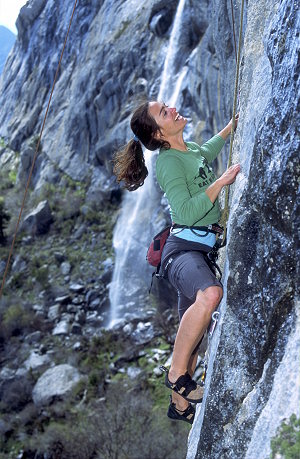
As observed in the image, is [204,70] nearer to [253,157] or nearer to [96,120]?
[253,157]

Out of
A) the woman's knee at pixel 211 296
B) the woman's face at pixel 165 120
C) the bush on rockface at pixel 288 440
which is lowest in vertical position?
the bush on rockface at pixel 288 440

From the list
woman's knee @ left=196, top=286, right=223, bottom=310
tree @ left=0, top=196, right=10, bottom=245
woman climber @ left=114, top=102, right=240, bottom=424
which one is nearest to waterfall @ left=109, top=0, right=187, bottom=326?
tree @ left=0, top=196, right=10, bottom=245

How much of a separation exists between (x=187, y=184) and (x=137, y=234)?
21351mm

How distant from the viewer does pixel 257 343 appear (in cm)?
265

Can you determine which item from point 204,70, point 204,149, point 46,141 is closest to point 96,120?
point 46,141

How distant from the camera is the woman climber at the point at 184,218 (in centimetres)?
312

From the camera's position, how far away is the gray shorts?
314 centimetres

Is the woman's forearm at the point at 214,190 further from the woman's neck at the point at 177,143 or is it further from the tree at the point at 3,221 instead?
the tree at the point at 3,221

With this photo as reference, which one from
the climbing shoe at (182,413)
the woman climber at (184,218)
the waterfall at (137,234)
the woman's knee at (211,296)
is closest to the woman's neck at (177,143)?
the woman climber at (184,218)

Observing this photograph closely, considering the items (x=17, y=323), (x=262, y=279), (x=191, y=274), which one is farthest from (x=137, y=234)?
(x=262, y=279)

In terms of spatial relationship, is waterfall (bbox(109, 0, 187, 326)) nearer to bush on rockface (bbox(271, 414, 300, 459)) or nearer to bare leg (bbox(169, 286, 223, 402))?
bare leg (bbox(169, 286, 223, 402))

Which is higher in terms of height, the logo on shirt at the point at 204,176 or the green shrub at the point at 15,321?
the logo on shirt at the point at 204,176

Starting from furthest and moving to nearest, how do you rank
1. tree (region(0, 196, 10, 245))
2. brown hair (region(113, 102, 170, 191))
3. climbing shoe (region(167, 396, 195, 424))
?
1. tree (region(0, 196, 10, 245))
2. climbing shoe (region(167, 396, 195, 424))
3. brown hair (region(113, 102, 170, 191))

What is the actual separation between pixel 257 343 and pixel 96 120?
103 ft
